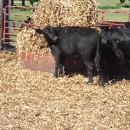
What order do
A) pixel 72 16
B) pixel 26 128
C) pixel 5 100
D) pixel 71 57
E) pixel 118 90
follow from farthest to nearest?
pixel 72 16, pixel 71 57, pixel 118 90, pixel 5 100, pixel 26 128

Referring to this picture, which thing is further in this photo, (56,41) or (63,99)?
(56,41)

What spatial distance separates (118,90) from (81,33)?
4.75ft

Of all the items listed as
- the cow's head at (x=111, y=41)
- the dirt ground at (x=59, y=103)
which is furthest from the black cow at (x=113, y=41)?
the dirt ground at (x=59, y=103)

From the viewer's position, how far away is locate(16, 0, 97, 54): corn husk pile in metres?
9.48

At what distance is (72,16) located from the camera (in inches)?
374

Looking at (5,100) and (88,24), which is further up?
(88,24)

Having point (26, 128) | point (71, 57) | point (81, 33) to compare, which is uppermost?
point (81, 33)

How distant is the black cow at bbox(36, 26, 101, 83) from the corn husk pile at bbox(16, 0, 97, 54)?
23.5 inches

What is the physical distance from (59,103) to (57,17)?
3128 mm

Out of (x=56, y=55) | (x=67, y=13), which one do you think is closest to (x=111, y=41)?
(x=56, y=55)

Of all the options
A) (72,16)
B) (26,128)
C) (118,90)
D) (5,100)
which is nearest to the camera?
(26,128)

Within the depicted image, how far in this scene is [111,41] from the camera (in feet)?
27.5

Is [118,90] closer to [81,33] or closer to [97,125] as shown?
[81,33]

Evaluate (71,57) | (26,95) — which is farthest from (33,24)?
(26,95)
